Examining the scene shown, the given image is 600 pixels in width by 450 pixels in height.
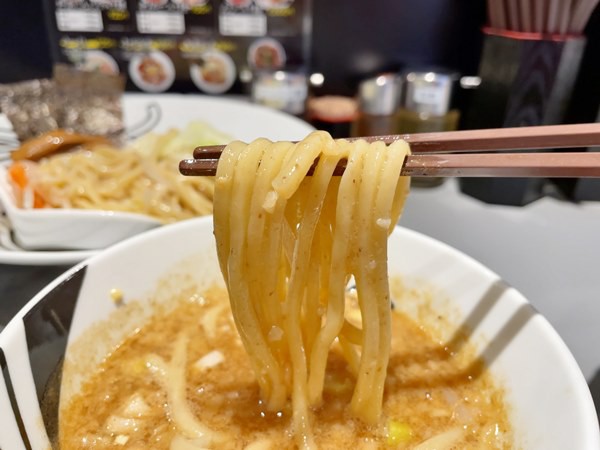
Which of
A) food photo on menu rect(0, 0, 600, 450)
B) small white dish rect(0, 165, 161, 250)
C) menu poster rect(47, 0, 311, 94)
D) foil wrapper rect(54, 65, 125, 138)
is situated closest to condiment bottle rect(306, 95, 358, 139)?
food photo on menu rect(0, 0, 600, 450)

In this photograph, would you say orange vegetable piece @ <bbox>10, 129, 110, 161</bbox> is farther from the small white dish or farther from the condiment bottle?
the condiment bottle

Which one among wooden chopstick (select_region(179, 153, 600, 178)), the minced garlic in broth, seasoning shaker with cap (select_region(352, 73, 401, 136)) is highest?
wooden chopstick (select_region(179, 153, 600, 178))

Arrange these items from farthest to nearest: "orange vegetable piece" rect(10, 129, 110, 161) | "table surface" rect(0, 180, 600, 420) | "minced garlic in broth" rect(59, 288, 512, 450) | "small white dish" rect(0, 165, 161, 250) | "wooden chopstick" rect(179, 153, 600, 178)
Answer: "orange vegetable piece" rect(10, 129, 110, 161), "small white dish" rect(0, 165, 161, 250), "table surface" rect(0, 180, 600, 420), "minced garlic in broth" rect(59, 288, 512, 450), "wooden chopstick" rect(179, 153, 600, 178)

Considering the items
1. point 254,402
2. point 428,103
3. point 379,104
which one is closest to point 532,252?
point 428,103

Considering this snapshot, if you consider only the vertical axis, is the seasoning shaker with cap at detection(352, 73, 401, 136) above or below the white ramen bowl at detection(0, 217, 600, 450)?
above

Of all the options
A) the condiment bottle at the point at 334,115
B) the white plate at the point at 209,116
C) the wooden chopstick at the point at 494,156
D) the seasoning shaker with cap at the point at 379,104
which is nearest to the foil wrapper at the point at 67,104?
the white plate at the point at 209,116

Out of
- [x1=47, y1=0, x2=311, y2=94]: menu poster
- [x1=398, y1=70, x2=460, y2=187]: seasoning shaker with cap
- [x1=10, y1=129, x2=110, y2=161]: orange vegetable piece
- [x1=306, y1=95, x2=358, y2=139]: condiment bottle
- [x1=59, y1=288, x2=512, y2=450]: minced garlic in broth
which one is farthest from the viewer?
[x1=47, y1=0, x2=311, y2=94]: menu poster

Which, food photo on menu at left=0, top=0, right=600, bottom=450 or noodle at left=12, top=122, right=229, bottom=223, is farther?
noodle at left=12, top=122, right=229, bottom=223
